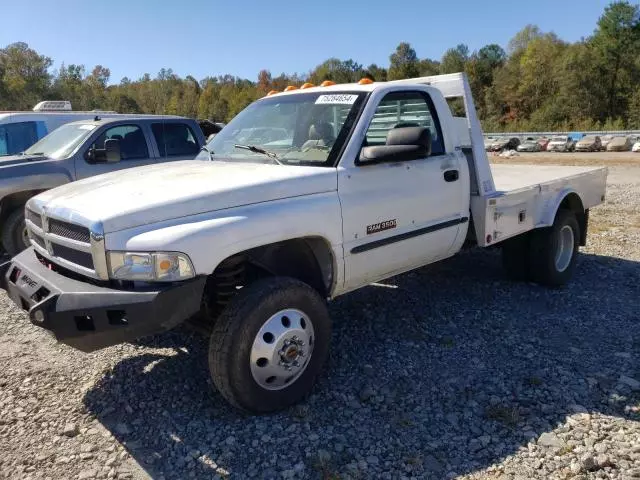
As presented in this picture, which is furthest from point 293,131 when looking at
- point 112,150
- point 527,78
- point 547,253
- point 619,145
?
point 527,78

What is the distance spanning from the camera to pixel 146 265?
2.82 metres

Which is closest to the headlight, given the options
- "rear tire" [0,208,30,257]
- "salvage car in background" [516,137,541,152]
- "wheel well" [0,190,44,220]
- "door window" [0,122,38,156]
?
"rear tire" [0,208,30,257]

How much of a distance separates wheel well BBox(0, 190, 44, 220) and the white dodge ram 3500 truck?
3.82 meters

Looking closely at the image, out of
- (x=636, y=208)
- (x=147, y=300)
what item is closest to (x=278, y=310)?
(x=147, y=300)

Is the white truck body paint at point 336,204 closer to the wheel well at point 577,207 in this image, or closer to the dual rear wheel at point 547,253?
the dual rear wheel at point 547,253

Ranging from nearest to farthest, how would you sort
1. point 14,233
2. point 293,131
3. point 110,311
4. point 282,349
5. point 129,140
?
point 110,311 → point 282,349 → point 293,131 → point 14,233 → point 129,140

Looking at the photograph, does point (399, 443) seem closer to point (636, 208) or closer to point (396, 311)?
point (396, 311)

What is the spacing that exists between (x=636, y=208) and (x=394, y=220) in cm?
871

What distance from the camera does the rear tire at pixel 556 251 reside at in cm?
550

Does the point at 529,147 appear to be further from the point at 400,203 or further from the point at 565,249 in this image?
the point at 400,203

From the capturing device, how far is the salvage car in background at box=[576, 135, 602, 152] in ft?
90.5

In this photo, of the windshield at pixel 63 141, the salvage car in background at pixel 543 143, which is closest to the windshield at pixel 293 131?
the windshield at pixel 63 141

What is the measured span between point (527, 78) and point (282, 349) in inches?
2582

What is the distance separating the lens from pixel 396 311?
5.06 meters
